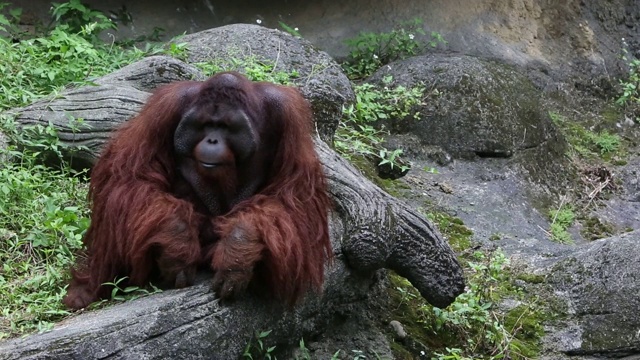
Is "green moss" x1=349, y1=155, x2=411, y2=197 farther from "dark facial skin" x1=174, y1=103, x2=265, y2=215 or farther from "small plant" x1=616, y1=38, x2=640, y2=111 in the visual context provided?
"small plant" x1=616, y1=38, x2=640, y2=111

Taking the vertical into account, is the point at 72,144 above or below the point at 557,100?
above

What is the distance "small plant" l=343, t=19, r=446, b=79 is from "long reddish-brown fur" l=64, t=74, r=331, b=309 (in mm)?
3224

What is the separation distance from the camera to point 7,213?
13.0 feet

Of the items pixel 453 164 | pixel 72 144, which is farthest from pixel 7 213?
pixel 453 164

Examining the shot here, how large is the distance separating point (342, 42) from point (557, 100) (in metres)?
1.60

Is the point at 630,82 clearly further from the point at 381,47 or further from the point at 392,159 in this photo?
the point at 392,159

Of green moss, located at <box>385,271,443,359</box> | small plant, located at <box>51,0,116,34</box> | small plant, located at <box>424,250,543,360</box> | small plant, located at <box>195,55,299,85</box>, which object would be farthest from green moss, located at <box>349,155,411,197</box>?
small plant, located at <box>51,0,116,34</box>

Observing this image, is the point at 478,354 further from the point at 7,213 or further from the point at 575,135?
the point at 575,135

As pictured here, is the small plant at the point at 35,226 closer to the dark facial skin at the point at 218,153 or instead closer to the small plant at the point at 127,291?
the small plant at the point at 127,291

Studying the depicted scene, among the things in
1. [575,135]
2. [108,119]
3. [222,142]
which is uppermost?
[222,142]

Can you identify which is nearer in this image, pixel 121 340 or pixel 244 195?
pixel 121 340

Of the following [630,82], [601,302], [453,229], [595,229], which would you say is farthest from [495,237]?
[630,82]

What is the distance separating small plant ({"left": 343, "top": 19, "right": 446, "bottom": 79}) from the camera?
6.71m

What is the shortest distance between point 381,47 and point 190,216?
383cm
